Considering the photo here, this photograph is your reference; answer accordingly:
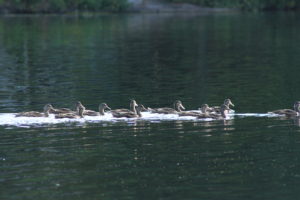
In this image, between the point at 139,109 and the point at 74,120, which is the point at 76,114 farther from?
the point at 139,109

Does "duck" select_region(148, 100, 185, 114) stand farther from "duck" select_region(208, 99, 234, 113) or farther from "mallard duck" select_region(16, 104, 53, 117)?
"mallard duck" select_region(16, 104, 53, 117)

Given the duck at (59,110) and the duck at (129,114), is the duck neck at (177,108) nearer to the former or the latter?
the duck at (129,114)

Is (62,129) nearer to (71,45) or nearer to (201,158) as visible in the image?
(201,158)

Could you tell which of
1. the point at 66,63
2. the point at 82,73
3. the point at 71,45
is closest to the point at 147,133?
the point at 82,73

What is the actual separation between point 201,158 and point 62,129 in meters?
7.02

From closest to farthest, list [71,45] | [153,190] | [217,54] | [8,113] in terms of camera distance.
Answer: [153,190] < [8,113] < [217,54] < [71,45]

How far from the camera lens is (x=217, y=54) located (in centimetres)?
6606

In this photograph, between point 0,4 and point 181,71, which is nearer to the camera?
point 181,71

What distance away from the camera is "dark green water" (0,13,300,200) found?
76.4 feet

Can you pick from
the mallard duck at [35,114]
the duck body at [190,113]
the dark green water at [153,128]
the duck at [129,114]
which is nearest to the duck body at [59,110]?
the mallard duck at [35,114]

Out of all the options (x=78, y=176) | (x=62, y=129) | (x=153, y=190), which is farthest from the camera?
(x=62, y=129)

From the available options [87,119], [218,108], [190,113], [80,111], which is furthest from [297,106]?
[80,111]

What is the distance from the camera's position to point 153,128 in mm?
31578

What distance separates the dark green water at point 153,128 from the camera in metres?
23.3
